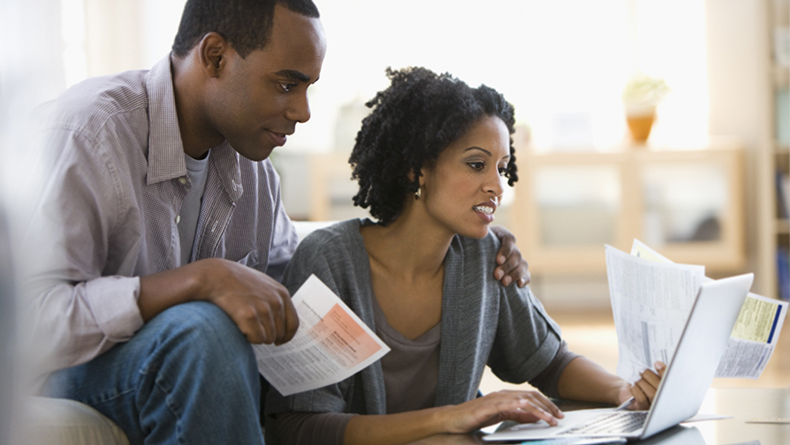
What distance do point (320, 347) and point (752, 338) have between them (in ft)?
2.42

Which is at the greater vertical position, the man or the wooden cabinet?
the man

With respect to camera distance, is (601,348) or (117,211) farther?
(601,348)

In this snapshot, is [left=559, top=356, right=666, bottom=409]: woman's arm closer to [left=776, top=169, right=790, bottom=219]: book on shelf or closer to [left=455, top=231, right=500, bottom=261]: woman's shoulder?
[left=455, top=231, right=500, bottom=261]: woman's shoulder

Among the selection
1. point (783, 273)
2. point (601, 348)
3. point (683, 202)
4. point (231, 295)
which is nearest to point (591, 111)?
point (683, 202)

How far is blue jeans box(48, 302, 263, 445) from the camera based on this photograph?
0.93 metres

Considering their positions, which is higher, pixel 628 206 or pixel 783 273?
pixel 628 206

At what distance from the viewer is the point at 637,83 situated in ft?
13.3

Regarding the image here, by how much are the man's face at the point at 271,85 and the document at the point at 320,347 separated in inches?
13.6

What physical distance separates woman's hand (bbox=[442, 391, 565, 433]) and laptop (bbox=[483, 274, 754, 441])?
0.02m

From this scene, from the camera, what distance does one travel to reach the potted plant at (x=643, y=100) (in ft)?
13.3

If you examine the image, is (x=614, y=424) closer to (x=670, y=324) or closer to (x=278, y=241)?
(x=670, y=324)

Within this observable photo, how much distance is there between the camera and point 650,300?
1.15 meters

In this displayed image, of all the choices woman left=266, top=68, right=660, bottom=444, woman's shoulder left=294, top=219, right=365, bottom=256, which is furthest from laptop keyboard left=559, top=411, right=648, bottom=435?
woman's shoulder left=294, top=219, right=365, bottom=256

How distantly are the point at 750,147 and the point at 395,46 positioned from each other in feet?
7.00
